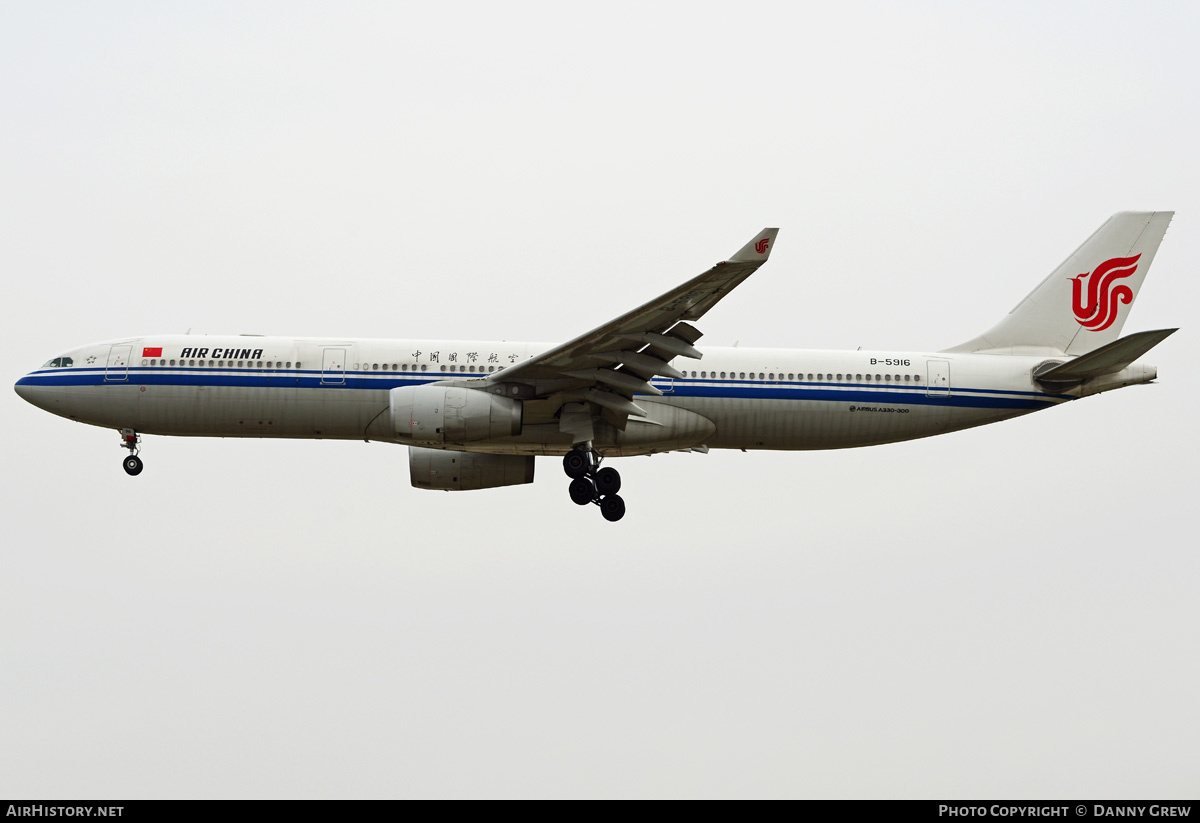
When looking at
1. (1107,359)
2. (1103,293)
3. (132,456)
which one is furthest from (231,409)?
(1103,293)

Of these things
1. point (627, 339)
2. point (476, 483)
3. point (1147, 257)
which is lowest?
point (476, 483)

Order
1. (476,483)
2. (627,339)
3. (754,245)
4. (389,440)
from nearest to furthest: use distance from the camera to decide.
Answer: (754,245), (627,339), (389,440), (476,483)

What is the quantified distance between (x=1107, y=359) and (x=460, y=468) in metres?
16.2

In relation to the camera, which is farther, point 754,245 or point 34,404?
point 34,404

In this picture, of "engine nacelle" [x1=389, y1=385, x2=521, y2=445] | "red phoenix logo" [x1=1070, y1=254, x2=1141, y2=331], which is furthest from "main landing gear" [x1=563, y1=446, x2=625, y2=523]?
"red phoenix logo" [x1=1070, y1=254, x2=1141, y2=331]

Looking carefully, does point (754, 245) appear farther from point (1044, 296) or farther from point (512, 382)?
point (1044, 296)

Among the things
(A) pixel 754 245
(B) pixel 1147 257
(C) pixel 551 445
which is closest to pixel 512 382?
(C) pixel 551 445


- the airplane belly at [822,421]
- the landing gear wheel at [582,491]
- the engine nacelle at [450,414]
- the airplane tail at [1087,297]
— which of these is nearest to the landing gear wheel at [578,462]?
the landing gear wheel at [582,491]

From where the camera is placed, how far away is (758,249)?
1020 inches

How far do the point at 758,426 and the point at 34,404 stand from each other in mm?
18540

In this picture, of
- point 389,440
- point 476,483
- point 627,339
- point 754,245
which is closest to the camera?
point 754,245

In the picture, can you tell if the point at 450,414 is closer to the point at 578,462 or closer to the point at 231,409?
the point at 578,462

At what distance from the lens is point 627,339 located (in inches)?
1172

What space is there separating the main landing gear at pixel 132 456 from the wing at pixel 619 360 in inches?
392
